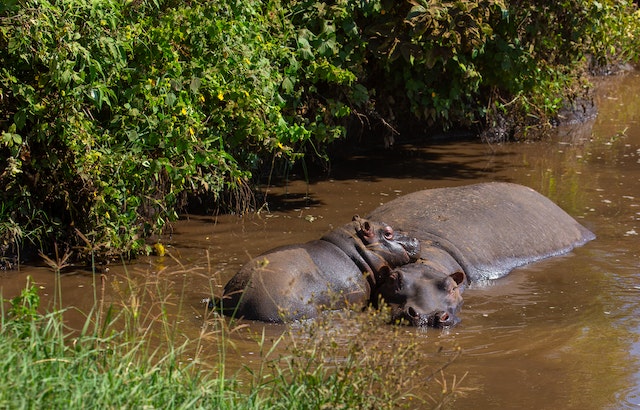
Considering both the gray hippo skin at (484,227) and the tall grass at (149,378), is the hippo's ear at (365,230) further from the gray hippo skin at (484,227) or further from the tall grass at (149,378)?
the tall grass at (149,378)

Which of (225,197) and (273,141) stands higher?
(273,141)

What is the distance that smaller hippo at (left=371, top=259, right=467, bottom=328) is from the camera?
6.71 metres

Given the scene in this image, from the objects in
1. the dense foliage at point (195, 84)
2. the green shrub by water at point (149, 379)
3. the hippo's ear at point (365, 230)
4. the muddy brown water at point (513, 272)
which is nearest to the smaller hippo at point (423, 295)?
the muddy brown water at point (513, 272)

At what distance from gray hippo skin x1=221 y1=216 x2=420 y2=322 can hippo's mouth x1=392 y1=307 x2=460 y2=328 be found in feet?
1.26

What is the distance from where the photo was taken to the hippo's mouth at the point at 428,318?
6.64 meters

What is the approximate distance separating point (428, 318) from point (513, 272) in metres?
1.49

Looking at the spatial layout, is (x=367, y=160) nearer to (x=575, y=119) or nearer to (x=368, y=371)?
(x=575, y=119)

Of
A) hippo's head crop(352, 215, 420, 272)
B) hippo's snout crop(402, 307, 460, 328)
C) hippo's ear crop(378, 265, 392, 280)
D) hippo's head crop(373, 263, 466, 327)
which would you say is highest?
hippo's head crop(352, 215, 420, 272)

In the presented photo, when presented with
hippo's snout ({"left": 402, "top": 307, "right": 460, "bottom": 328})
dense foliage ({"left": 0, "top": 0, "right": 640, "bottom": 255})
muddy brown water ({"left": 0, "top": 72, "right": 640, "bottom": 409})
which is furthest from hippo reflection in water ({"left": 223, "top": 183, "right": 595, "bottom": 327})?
dense foliage ({"left": 0, "top": 0, "right": 640, "bottom": 255})

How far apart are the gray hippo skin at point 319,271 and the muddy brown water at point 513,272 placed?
20 cm

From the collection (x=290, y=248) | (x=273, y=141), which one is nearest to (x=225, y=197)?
(x=273, y=141)

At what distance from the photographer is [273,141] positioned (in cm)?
869

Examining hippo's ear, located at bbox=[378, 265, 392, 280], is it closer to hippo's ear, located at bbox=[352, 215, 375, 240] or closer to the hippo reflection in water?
the hippo reflection in water

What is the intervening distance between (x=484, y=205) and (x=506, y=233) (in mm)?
358
